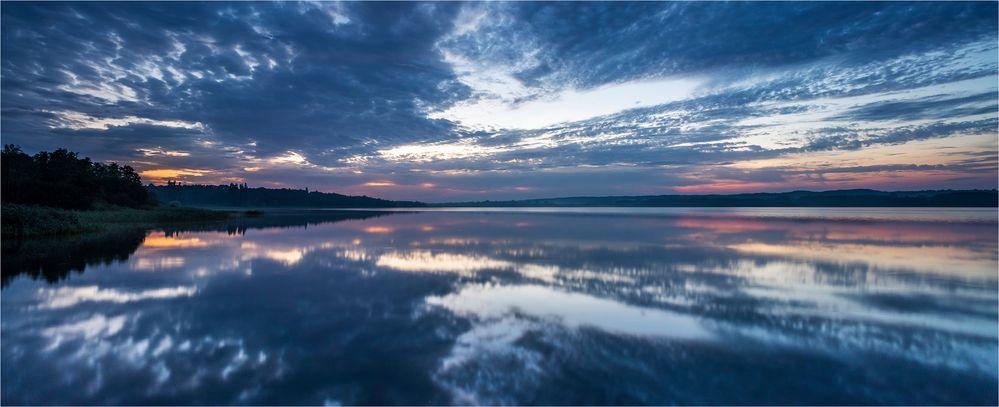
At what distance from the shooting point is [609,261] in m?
17.9

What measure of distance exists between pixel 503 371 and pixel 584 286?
6.59 metres

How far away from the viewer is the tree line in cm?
3791

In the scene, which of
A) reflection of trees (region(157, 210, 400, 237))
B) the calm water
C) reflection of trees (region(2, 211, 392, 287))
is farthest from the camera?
reflection of trees (region(157, 210, 400, 237))

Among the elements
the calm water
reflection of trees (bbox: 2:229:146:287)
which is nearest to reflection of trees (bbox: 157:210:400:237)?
reflection of trees (bbox: 2:229:146:287)

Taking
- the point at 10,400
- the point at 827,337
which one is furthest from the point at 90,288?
the point at 827,337

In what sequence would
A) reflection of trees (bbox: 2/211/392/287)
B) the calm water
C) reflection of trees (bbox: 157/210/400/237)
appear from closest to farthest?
the calm water < reflection of trees (bbox: 2/211/392/287) < reflection of trees (bbox: 157/210/400/237)

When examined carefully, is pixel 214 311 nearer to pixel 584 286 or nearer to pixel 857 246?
pixel 584 286

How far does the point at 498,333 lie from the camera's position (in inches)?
327

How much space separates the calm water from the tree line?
31.1 meters

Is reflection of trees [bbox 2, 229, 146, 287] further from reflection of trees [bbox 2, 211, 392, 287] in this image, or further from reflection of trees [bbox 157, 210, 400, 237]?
reflection of trees [bbox 157, 210, 400, 237]

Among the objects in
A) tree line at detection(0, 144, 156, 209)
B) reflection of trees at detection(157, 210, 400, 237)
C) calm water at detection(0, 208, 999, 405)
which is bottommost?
reflection of trees at detection(157, 210, 400, 237)

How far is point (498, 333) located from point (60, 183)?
172ft

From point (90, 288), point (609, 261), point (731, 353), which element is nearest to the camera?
point (731, 353)

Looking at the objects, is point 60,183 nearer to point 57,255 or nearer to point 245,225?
point 245,225
